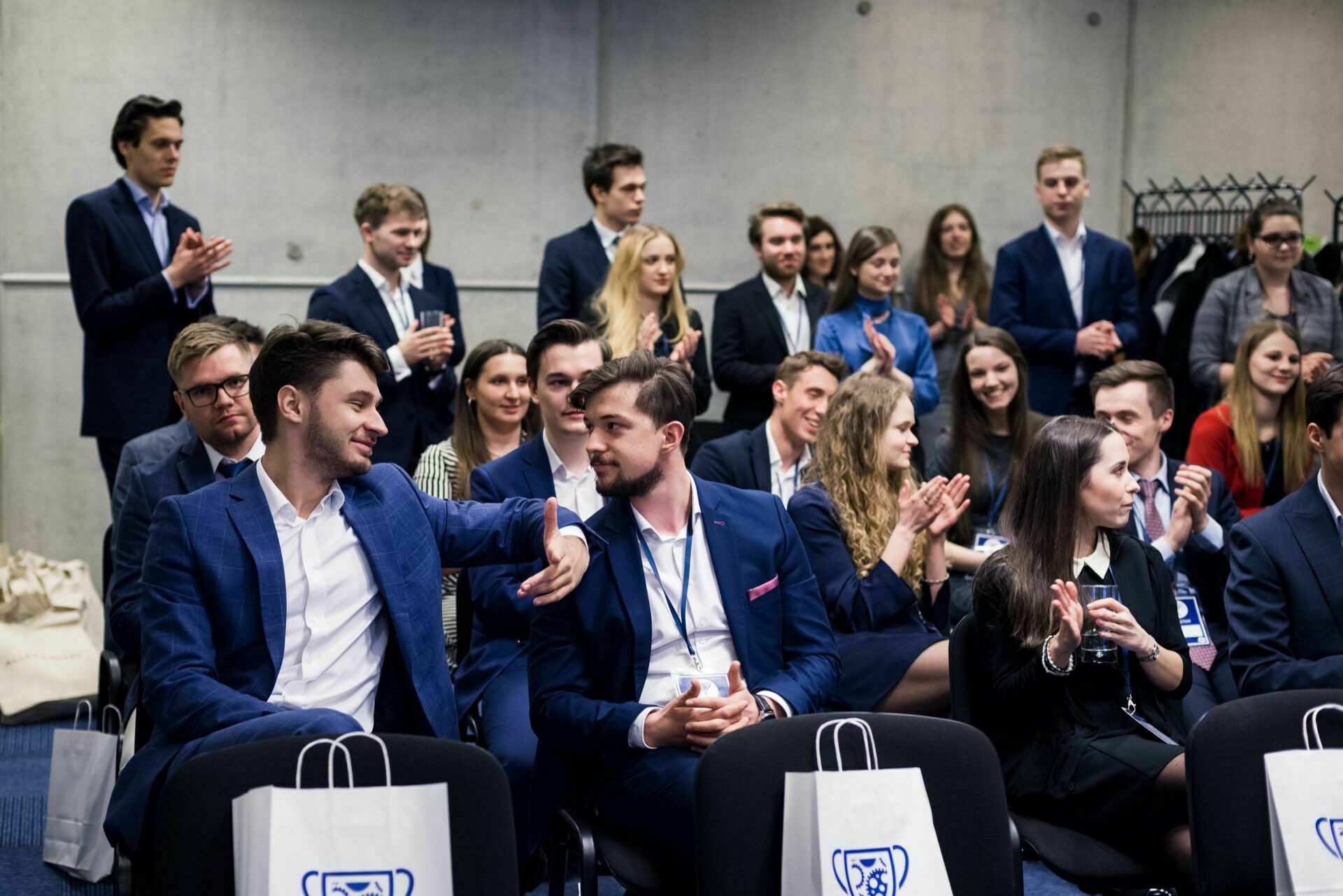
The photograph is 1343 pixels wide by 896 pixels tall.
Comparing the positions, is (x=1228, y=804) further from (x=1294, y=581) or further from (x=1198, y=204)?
(x=1198, y=204)

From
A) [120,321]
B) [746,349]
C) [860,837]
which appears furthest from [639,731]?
[746,349]

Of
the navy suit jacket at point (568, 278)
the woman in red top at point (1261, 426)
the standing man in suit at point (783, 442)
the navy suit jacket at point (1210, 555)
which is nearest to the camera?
the navy suit jacket at point (1210, 555)

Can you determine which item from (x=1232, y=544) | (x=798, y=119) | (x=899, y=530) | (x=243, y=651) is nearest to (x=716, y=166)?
(x=798, y=119)

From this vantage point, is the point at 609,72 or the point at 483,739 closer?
the point at 483,739

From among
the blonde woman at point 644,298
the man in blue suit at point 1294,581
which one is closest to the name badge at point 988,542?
the man in blue suit at point 1294,581

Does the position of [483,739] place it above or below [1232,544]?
below

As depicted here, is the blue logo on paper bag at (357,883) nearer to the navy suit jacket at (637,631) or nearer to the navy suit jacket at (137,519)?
the navy suit jacket at (637,631)

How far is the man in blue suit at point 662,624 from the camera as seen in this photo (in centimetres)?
256

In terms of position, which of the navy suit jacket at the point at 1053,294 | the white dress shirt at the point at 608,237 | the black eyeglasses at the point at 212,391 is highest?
the white dress shirt at the point at 608,237

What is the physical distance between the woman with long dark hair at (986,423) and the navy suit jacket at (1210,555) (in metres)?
0.49

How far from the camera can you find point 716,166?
22.4ft

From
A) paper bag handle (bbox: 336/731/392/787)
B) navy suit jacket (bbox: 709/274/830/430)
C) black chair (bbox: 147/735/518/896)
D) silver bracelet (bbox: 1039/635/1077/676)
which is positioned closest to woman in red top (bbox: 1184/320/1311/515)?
navy suit jacket (bbox: 709/274/830/430)

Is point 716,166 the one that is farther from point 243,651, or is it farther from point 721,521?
point 243,651

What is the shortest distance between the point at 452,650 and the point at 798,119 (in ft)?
13.4
